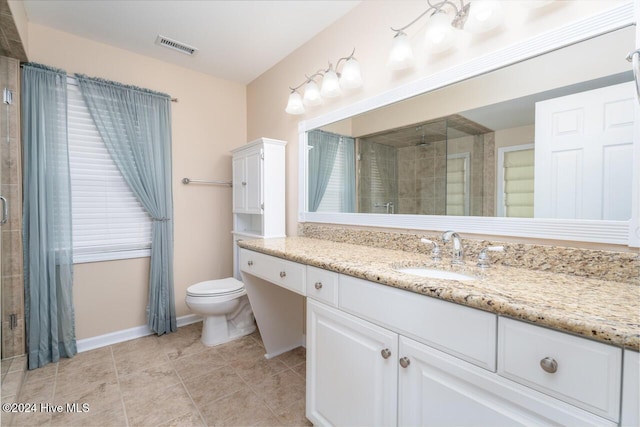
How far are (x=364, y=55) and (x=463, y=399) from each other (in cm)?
186

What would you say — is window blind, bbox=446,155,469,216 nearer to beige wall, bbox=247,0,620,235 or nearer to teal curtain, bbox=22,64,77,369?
beige wall, bbox=247,0,620,235

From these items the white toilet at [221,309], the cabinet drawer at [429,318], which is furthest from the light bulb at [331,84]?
the white toilet at [221,309]

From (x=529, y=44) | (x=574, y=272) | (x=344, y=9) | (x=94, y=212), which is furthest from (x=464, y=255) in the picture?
(x=94, y=212)

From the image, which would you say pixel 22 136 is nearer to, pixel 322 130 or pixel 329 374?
pixel 322 130

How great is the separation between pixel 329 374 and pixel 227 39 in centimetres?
243

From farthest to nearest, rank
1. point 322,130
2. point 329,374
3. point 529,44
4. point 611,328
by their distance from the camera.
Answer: point 322,130
point 329,374
point 529,44
point 611,328

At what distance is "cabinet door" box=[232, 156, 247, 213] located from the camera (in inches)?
104

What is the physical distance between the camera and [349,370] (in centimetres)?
119

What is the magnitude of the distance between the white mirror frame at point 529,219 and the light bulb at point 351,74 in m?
0.12

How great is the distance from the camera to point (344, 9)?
75.8 inches

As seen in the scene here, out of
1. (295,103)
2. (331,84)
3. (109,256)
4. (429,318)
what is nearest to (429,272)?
(429,318)

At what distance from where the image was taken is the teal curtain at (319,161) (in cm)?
216

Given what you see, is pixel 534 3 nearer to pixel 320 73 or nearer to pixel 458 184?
pixel 458 184

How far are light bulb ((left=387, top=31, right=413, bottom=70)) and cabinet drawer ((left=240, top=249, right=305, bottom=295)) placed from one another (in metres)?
1.21
